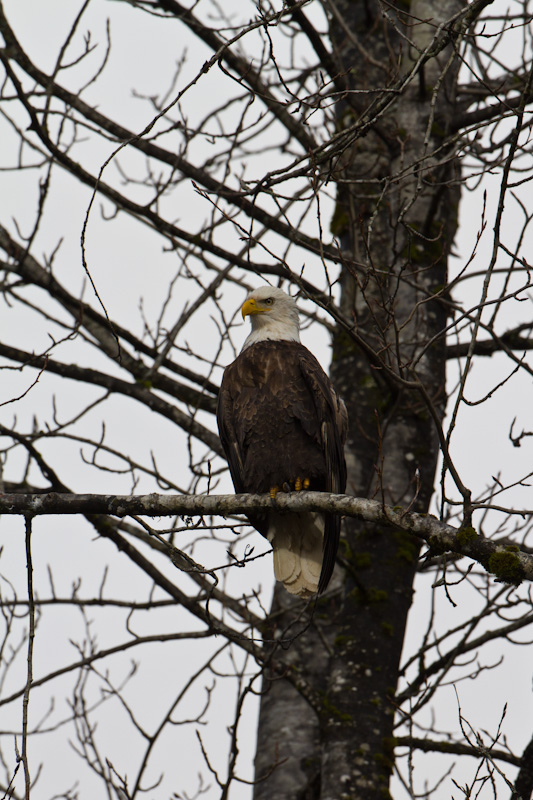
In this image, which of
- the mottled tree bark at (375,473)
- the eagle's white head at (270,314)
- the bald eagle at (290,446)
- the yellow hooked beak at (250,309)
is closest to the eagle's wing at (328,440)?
the bald eagle at (290,446)

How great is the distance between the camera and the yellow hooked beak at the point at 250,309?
15.5 ft

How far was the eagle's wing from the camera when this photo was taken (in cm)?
401

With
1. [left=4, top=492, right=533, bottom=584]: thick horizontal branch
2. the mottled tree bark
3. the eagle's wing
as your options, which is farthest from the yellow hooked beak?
[left=4, top=492, right=533, bottom=584]: thick horizontal branch

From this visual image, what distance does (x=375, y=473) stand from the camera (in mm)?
4547

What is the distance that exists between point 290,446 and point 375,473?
2.23 ft

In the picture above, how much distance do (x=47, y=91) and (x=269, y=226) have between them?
1.39 meters

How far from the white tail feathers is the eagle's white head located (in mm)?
986

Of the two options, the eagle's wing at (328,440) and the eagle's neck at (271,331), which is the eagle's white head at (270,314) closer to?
the eagle's neck at (271,331)

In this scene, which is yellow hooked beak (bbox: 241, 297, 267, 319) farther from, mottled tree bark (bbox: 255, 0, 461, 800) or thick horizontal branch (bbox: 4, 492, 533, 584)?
thick horizontal branch (bbox: 4, 492, 533, 584)

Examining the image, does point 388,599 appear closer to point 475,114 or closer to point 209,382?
point 209,382

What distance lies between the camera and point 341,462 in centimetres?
415

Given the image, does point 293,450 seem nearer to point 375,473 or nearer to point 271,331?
point 375,473

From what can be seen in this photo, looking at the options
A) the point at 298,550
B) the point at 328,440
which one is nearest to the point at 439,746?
the point at 298,550

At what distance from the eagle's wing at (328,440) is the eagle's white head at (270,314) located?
0.54m
